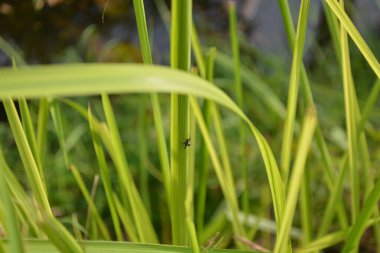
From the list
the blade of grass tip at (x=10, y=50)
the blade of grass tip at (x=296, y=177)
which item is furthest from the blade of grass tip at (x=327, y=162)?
the blade of grass tip at (x=10, y=50)

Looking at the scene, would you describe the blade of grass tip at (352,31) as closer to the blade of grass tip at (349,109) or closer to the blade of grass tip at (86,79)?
the blade of grass tip at (349,109)

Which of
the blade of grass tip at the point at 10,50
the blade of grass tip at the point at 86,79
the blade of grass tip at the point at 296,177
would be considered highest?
the blade of grass tip at the point at 10,50

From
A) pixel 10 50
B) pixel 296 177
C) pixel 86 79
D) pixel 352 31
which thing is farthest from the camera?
pixel 10 50

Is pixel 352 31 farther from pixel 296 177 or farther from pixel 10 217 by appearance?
pixel 10 217

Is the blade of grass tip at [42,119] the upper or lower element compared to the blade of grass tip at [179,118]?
upper

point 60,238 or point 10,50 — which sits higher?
point 10,50

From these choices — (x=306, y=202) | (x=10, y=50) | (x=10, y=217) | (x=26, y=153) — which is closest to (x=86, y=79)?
(x=10, y=217)

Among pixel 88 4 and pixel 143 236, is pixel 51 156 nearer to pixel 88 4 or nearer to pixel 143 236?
pixel 88 4

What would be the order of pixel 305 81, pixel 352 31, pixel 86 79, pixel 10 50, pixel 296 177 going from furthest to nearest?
pixel 10 50
pixel 305 81
pixel 352 31
pixel 296 177
pixel 86 79
